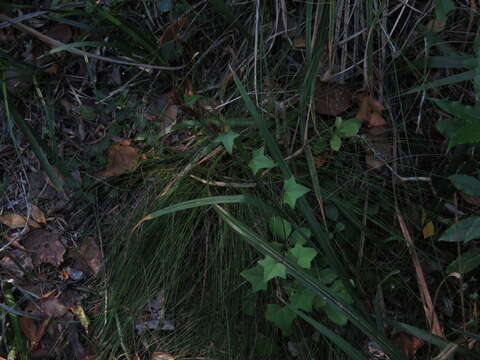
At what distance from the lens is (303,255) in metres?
1.36

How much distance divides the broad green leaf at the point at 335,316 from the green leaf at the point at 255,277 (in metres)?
0.19

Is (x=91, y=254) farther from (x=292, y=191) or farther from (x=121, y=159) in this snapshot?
(x=292, y=191)

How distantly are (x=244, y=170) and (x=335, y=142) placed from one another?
30cm

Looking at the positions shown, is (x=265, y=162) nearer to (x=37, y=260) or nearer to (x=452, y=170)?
(x=452, y=170)

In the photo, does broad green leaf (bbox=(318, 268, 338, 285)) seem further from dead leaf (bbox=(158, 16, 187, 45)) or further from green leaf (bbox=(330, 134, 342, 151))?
dead leaf (bbox=(158, 16, 187, 45))

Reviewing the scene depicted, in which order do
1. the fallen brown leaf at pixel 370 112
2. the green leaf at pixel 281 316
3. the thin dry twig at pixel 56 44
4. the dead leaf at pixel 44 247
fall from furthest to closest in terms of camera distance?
1. the dead leaf at pixel 44 247
2. the thin dry twig at pixel 56 44
3. the fallen brown leaf at pixel 370 112
4. the green leaf at pixel 281 316

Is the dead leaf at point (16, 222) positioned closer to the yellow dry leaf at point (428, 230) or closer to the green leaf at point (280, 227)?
the green leaf at point (280, 227)

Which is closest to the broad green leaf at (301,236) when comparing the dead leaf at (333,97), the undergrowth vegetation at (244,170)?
the undergrowth vegetation at (244,170)

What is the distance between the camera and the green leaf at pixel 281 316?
141 centimetres

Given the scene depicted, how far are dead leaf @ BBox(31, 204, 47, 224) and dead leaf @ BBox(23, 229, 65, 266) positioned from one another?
4cm

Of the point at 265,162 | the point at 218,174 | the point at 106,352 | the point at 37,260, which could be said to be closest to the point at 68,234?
the point at 37,260

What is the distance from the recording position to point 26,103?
1.80 m

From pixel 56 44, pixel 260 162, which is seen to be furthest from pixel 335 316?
pixel 56 44

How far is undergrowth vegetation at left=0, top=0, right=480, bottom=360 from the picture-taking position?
1.44 metres
